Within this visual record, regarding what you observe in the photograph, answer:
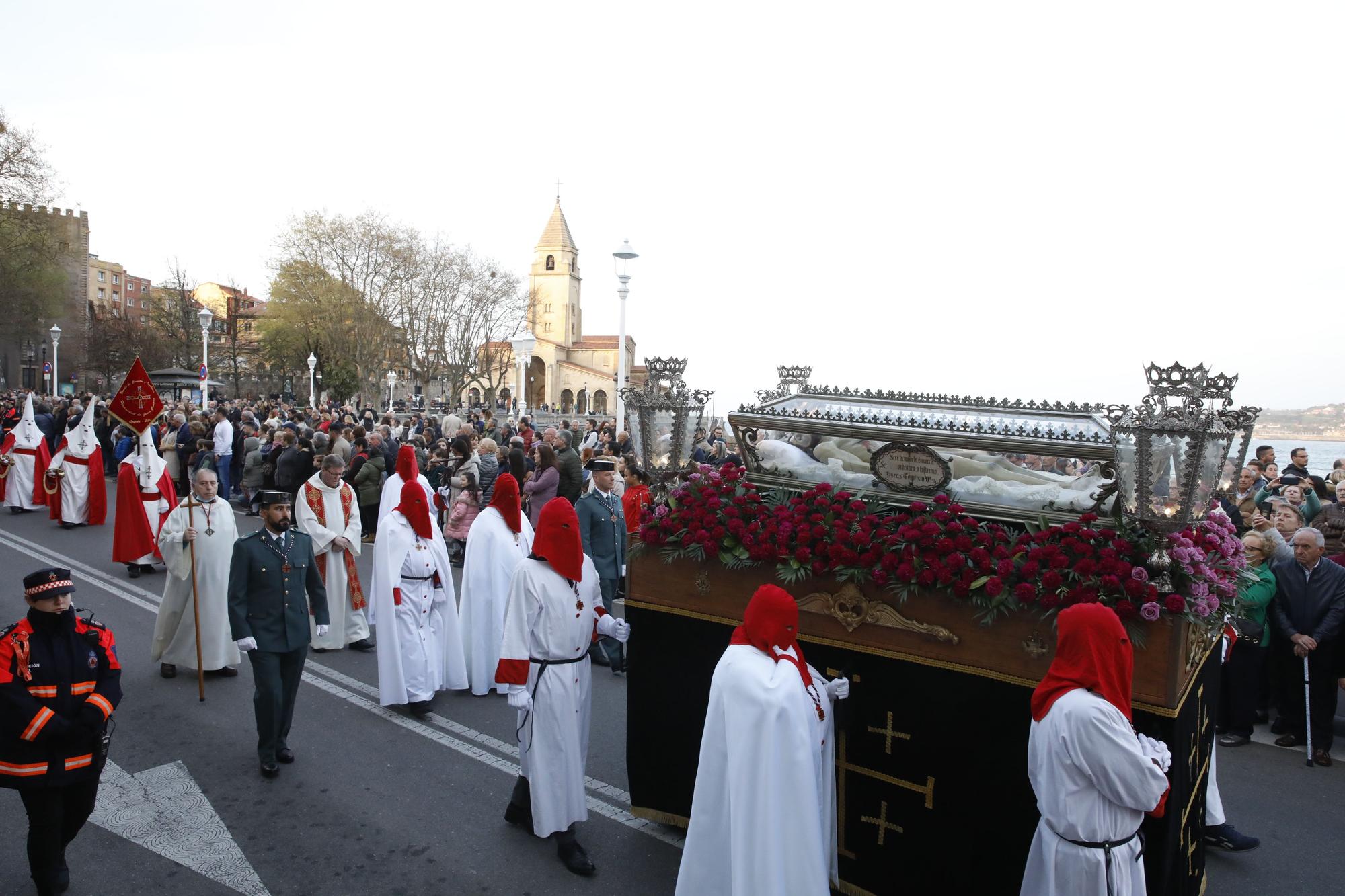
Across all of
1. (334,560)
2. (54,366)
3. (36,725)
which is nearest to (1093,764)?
(36,725)

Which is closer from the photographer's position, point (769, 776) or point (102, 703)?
point (769, 776)

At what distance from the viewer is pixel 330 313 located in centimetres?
5116

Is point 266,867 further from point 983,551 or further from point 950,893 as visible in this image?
point 983,551

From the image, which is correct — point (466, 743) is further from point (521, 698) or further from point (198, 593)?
point (198, 593)

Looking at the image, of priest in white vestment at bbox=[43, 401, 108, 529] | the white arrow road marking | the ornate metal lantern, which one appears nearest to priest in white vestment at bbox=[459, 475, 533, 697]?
the ornate metal lantern

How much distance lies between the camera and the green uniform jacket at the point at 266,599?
584 centimetres

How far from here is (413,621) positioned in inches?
283

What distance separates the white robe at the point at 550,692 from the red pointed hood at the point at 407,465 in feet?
10.1

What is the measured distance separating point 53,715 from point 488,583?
Answer: 3.66 metres

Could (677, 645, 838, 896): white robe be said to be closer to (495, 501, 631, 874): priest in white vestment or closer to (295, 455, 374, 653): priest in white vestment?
(495, 501, 631, 874): priest in white vestment

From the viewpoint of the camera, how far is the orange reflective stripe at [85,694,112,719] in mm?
4270

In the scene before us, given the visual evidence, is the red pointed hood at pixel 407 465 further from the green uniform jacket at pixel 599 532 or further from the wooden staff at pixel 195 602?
the wooden staff at pixel 195 602

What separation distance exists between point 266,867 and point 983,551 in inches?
165

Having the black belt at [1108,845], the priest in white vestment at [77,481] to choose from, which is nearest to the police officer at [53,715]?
the black belt at [1108,845]
